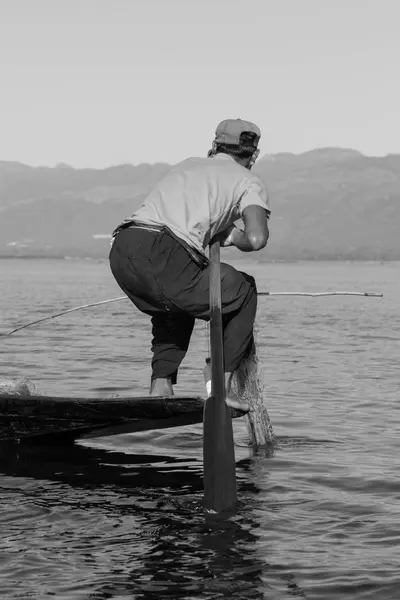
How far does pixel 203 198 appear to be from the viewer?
8297 millimetres

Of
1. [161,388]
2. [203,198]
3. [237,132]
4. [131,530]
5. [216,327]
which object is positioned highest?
[237,132]

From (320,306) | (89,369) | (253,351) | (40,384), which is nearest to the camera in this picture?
(253,351)

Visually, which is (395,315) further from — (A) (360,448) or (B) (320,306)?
(A) (360,448)

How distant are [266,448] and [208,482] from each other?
307 cm

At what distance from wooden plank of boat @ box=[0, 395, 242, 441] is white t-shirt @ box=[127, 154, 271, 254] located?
1.35m

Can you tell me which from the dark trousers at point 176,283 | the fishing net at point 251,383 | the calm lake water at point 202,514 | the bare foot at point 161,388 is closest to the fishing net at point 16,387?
the calm lake water at point 202,514

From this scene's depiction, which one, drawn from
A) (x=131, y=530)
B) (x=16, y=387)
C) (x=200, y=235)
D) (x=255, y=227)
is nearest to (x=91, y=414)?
(x=16, y=387)

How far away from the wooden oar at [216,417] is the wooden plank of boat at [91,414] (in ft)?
1.35

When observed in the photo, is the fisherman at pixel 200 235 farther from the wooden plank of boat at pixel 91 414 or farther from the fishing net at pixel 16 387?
the fishing net at pixel 16 387

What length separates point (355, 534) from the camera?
8.21 metres

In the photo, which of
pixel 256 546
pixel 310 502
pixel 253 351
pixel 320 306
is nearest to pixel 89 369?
pixel 253 351

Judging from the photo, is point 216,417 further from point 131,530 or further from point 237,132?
point 237,132

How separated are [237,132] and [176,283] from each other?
1256 millimetres

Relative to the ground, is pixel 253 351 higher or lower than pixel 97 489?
higher
